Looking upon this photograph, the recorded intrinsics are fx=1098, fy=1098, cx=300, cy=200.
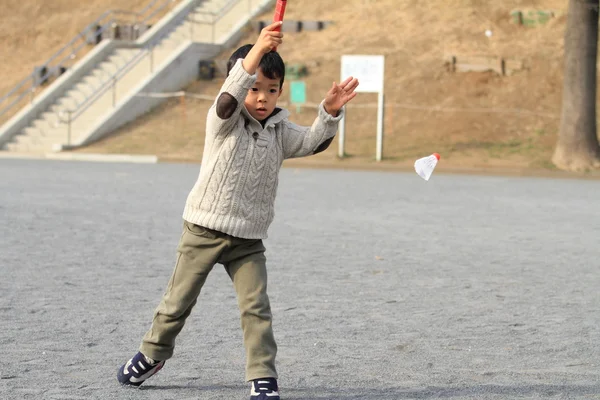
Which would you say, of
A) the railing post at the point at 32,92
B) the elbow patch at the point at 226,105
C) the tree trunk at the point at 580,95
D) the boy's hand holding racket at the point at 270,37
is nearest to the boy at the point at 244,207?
the elbow patch at the point at 226,105

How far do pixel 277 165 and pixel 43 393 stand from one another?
136cm

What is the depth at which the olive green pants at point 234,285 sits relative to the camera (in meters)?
4.46

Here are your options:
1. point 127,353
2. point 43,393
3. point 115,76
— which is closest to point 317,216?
point 127,353

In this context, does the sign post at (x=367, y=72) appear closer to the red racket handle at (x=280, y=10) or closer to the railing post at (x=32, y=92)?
the railing post at (x=32, y=92)

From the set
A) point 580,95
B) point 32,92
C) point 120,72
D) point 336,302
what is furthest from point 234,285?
point 120,72

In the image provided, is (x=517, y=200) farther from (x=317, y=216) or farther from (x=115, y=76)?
(x=115, y=76)

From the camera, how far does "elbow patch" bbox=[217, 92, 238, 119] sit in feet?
14.3

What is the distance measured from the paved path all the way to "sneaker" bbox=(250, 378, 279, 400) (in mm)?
256

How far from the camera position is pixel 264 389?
438 centimetres

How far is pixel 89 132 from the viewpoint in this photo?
88.7 ft

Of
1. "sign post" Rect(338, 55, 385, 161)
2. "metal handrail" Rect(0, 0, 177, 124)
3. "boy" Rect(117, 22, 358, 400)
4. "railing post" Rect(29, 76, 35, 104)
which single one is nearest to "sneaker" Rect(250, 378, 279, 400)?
"boy" Rect(117, 22, 358, 400)

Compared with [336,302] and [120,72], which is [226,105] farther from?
[120,72]

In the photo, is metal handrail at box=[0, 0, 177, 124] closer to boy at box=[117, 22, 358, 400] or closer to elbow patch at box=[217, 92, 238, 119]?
boy at box=[117, 22, 358, 400]

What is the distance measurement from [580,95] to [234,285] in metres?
19.1
